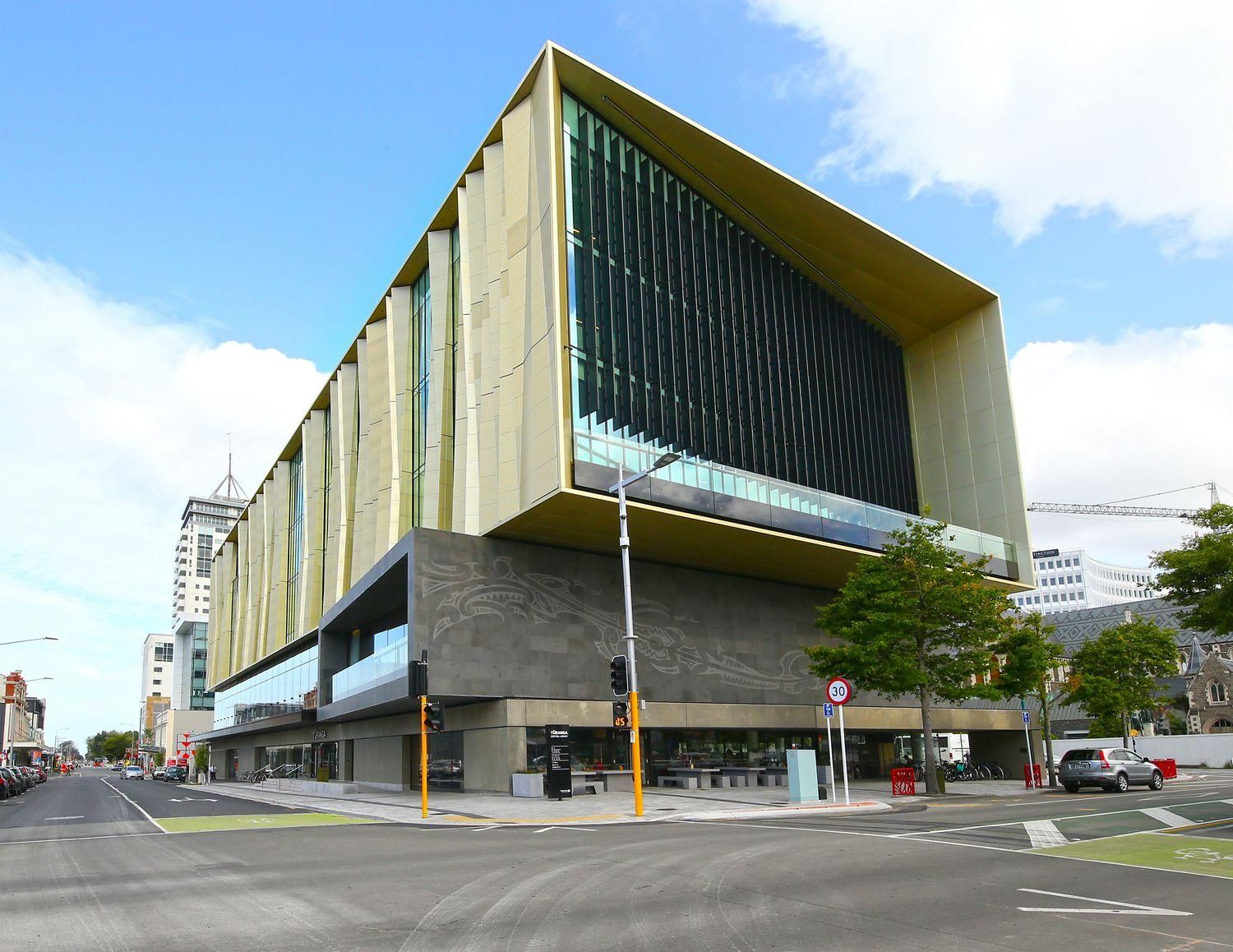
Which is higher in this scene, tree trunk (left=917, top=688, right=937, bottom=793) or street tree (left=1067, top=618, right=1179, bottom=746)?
street tree (left=1067, top=618, right=1179, bottom=746)

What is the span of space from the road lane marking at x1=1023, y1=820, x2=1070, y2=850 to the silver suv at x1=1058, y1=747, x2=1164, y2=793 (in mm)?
14100

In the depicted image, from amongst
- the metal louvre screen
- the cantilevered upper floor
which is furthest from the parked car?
the metal louvre screen

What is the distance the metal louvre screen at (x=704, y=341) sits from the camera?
111 feet

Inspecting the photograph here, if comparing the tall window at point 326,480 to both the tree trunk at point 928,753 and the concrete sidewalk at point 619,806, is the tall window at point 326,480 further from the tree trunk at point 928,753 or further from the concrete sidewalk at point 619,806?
the tree trunk at point 928,753

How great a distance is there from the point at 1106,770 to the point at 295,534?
169 ft

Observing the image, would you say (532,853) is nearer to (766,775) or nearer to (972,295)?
(766,775)

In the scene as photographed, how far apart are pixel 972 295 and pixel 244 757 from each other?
6795cm

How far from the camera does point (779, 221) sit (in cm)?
4228

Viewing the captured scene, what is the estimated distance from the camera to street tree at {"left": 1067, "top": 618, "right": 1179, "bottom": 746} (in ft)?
158

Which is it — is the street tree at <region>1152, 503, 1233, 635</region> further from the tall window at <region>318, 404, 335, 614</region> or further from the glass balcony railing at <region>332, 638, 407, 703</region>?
the tall window at <region>318, 404, 335, 614</region>

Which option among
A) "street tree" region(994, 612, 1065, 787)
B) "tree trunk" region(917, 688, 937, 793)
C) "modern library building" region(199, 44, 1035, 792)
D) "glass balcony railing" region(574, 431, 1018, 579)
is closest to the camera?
"tree trunk" region(917, 688, 937, 793)

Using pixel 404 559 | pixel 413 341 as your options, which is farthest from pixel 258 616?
pixel 404 559

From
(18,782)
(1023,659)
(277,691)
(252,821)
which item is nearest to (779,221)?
(1023,659)

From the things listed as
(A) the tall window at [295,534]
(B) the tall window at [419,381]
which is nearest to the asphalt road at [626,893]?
(B) the tall window at [419,381]
